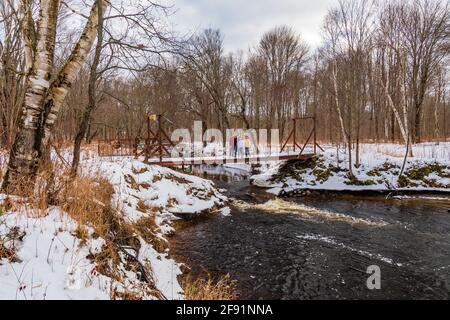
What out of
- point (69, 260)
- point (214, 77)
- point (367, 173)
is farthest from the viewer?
point (214, 77)

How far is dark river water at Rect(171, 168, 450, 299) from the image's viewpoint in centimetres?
512

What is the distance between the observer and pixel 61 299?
2441mm

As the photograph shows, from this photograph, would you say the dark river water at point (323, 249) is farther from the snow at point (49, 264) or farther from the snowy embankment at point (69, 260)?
the snow at point (49, 264)

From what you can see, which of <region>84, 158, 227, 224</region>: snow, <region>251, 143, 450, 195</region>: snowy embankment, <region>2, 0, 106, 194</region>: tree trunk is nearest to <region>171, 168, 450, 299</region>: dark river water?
<region>84, 158, 227, 224</region>: snow

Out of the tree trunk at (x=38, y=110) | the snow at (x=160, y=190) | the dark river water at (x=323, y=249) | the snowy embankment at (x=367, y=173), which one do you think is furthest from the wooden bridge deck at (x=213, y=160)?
the tree trunk at (x=38, y=110)

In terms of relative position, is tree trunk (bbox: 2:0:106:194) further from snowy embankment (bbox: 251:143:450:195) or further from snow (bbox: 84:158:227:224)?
snowy embankment (bbox: 251:143:450:195)

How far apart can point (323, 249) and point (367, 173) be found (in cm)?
976

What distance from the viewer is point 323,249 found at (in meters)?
6.87

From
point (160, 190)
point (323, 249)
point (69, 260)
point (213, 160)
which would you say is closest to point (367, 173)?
point (213, 160)

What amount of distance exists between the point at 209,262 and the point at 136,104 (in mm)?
23085

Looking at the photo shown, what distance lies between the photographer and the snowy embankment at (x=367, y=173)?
14.0 m

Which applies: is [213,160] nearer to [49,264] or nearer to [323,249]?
[323,249]

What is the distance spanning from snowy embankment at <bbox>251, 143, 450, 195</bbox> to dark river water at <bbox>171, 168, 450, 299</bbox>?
272 centimetres
